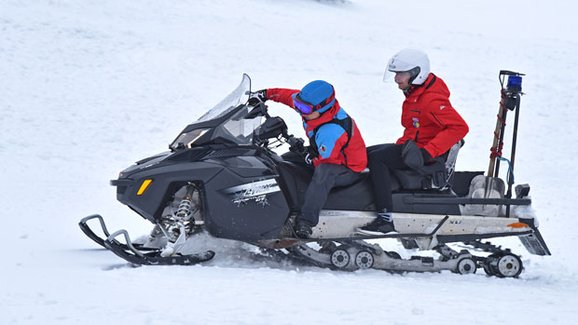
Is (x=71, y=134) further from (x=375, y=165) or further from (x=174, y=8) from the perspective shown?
(x=174, y=8)

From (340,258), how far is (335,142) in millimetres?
950

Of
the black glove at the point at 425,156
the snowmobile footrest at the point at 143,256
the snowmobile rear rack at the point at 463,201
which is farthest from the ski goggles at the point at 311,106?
the snowmobile footrest at the point at 143,256

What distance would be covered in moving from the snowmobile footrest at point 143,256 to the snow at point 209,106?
112 millimetres

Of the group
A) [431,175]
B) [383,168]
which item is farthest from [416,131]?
[383,168]

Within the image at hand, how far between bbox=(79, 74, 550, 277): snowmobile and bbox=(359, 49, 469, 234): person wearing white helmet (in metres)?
0.09

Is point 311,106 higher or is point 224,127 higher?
point 311,106

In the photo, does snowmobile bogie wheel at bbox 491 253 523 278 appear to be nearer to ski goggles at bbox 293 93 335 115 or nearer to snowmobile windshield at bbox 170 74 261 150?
ski goggles at bbox 293 93 335 115

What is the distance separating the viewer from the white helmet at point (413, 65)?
638cm

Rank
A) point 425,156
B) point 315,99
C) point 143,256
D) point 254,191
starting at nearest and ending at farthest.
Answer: point 143,256 → point 315,99 → point 254,191 → point 425,156

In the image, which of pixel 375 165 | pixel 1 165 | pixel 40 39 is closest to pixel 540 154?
pixel 375 165

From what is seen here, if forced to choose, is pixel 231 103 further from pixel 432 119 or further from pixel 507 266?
pixel 507 266

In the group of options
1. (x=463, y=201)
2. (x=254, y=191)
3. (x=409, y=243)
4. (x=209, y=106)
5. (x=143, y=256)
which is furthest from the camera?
(x=209, y=106)

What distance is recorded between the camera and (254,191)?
20.1ft

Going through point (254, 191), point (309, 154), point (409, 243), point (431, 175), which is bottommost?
point (409, 243)
